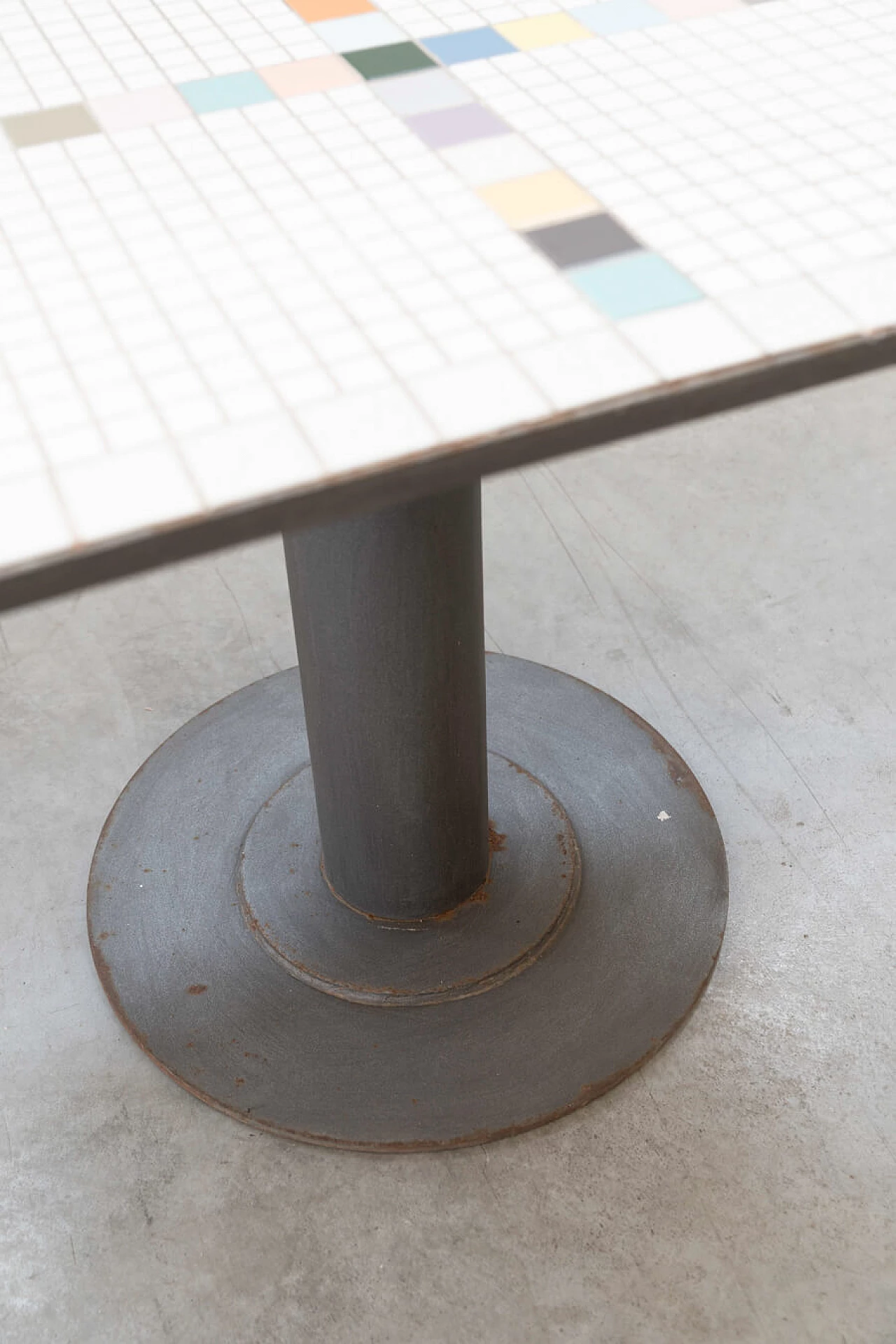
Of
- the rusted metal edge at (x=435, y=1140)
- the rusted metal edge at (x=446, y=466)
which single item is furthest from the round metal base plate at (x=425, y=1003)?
the rusted metal edge at (x=446, y=466)

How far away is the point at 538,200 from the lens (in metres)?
0.88

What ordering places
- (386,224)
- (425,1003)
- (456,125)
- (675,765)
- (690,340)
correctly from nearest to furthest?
1. (690,340)
2. (386,224)
3. (456,125)
4. (425,1003)
5. (675,765)

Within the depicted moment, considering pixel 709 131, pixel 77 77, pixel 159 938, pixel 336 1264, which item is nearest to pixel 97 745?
pixel 159 938

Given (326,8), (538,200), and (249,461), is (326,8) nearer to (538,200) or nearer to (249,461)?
(538,200)

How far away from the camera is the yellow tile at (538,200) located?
0.87 metres

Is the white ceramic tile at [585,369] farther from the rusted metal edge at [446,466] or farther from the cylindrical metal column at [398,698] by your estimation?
the cylindrical metal column at [398,698]

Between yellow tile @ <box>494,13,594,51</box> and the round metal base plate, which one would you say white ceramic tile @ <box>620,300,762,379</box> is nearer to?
yellow tile @ <box>494,13,594,51</box>

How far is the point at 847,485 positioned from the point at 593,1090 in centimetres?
121

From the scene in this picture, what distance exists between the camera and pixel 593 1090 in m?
1.40

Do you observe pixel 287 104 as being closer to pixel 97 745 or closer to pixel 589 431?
pixel 589 431

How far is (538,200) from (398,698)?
22.9 inches

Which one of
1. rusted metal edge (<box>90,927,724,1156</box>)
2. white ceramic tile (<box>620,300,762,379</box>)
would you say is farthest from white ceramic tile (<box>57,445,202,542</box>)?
rusted metal edge (<box>90,927,724,1156</box>)

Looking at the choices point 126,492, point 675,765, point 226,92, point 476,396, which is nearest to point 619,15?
point 226,92

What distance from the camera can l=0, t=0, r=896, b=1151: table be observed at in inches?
28.3
